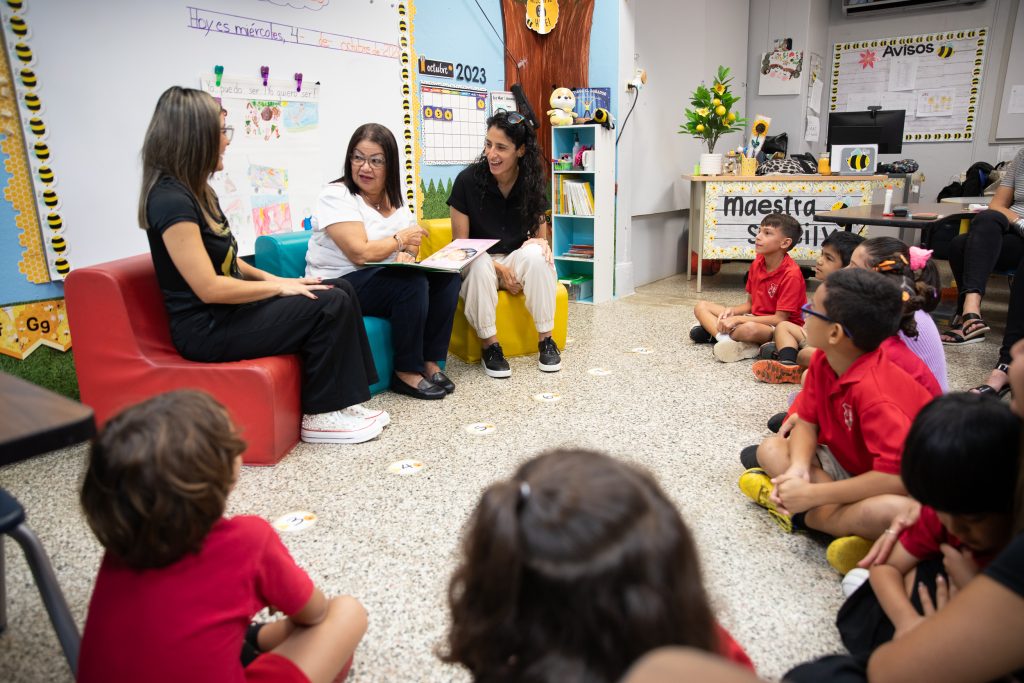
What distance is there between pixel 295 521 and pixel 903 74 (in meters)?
6.85

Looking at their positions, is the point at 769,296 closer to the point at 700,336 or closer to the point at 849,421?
the point at 700,336

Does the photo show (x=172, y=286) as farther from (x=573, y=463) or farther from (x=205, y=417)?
(x=573, y=463)

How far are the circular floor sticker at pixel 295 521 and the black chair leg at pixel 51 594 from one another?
26.3 inches

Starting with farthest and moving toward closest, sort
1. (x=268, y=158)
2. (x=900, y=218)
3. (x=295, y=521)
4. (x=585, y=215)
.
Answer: (x=585, y=215)
(x=900, y=218)
(x=268, y=158)
(x=295, y=521)

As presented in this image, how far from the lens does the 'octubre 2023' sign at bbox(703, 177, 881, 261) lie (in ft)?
14.6

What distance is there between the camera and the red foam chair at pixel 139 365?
6.66ft

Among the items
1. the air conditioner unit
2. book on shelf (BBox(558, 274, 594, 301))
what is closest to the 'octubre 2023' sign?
book on shelf (BBox(558, 274, 594, 301))

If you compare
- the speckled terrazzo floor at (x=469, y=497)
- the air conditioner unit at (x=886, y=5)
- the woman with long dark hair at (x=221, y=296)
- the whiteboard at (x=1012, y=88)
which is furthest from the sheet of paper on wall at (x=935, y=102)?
the woman with long dark hair at (x=221, y=296)

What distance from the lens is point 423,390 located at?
8.90ft

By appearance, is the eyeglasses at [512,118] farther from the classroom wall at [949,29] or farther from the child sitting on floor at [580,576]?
the classroom wall at [949,29]

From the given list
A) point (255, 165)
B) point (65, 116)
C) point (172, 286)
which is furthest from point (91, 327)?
point (255, 165)

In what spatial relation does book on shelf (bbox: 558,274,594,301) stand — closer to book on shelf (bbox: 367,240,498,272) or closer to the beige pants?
the beige pants

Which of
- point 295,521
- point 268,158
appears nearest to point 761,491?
point 295,521

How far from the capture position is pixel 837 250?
251 cm
